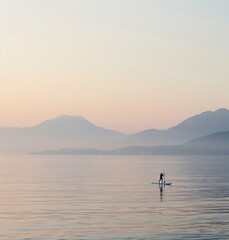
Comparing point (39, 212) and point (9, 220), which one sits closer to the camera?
point (9, 220)

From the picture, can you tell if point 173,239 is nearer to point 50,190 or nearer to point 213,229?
point 213,229

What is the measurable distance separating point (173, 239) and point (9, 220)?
16.5 m

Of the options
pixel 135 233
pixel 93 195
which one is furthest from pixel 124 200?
pixel 135 233

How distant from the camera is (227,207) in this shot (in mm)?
63469

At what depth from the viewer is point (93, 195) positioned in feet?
260

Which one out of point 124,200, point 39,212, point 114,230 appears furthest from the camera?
point 124,200

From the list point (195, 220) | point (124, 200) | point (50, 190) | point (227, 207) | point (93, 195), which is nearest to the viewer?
point (195, 220)

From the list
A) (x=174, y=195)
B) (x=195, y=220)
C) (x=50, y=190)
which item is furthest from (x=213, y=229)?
(x=50, y=190)

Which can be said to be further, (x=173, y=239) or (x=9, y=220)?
(x=9, y=220)

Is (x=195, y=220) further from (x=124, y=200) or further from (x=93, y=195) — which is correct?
(x=93, y=195)

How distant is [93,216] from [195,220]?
9.41m

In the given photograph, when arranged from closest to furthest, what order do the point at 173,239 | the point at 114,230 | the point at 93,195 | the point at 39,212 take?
the point at 173,239
the point at 114,230
the point at 39,212
the point at 93,195

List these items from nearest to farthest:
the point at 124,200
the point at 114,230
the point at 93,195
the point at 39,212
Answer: the point at 114,230 → the point at 39,212 → the point at 124,200 → the point at 93,195

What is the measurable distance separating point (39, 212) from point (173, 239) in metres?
18.9
